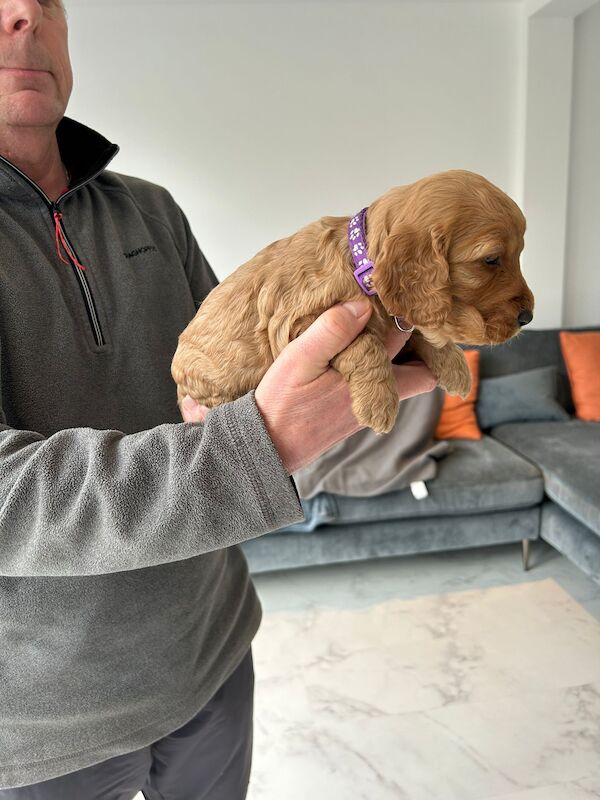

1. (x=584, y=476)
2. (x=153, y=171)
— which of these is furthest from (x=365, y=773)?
(x=153, y=171)

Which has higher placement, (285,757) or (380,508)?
(380,508)

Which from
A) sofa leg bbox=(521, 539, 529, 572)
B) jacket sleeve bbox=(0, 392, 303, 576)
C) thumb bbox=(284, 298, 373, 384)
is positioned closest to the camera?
Answer: jacket sleeve bbox=(0, 392, 303, 576)

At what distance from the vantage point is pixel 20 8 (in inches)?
38.4

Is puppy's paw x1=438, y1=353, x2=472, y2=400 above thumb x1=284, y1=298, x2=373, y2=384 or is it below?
below

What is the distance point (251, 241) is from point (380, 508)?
2196 millimetres

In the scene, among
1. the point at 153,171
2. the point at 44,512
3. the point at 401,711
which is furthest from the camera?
the point at 153,171

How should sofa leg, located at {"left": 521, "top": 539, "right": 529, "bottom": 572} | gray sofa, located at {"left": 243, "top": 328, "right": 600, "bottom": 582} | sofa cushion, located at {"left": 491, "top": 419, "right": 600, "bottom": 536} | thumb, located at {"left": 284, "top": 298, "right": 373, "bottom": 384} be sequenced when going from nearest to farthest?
thumb, located at {"left": 284, "top": 298, "right": 373, "bottom": 384} < sofa cushion, located at {"left": 491, "top": 419, "right": 600, "bottom": 536} < gray sofa, located at {"left": 243, "top": 328, "right": 600, "bottom": 582} < sofa leg, located at {"left": 521, "top": 539, "right": 529, "bottom": 572}

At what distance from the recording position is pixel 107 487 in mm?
725

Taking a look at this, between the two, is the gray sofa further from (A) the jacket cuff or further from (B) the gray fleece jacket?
(A) the jacket cuff

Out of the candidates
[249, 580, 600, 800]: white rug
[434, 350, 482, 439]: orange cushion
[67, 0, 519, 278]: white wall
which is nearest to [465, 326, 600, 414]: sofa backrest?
[434, 350, 482, 439]: orange cushion

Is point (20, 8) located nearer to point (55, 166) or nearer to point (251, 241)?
point (55, 166)

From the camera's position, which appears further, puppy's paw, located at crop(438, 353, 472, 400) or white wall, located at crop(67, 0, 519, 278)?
white wall, located at crop(67, 0, 519, 278)

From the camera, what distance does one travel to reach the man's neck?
1.05 metres

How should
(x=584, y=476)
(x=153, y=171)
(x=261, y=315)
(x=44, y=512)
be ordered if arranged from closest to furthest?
(x=44, y=512) < (x=261, y=315) < (x=584, y=476) < (x=153, y=171)
